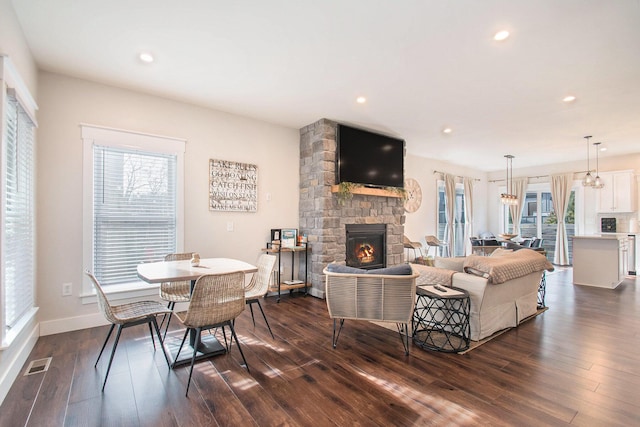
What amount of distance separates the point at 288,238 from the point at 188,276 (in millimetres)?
2428

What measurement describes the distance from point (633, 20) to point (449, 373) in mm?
3011

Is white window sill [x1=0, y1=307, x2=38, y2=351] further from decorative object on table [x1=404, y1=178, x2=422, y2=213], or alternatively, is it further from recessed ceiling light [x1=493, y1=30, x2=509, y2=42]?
decorative object on table [x1=404, y1=178, x2=422, y2=213]

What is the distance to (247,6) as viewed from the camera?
7.39ft

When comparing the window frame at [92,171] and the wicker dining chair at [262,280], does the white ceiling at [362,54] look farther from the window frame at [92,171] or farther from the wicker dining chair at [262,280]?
the wicker dining chair at [262,280]

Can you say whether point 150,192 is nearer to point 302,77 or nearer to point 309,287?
point 302,77

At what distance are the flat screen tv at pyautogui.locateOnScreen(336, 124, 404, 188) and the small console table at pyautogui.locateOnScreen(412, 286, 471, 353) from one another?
7.60ft

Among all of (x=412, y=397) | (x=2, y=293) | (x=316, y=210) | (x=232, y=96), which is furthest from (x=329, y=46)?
(x=2, y=293)

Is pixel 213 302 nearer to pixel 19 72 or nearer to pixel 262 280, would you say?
pixel 262 280

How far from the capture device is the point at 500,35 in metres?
2.52

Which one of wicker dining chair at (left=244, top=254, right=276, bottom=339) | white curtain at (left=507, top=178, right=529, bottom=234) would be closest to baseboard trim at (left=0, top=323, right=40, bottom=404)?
wicker dining chair at (left=244, top=254, right=276, bottom=339)

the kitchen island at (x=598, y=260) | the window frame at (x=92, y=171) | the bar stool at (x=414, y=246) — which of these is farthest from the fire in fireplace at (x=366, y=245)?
the kitchen island at (x=598, y=260)

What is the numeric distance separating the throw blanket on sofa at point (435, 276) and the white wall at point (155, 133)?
7.93 feet

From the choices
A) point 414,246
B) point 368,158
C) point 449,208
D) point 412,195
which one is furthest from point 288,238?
point 449,208

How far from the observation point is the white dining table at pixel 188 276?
245 cm
